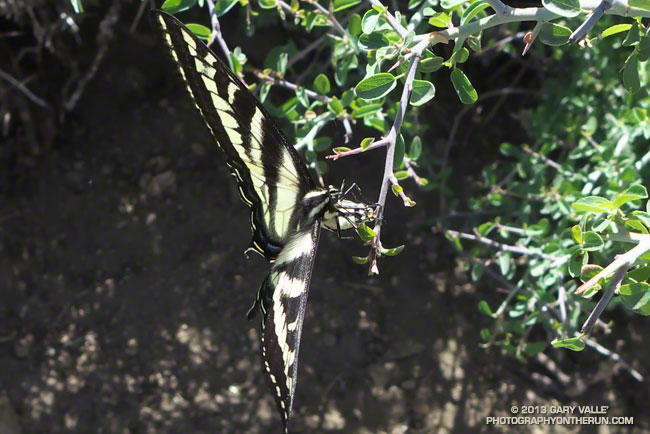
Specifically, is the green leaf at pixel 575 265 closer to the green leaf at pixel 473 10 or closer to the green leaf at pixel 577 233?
the green leaf at pixel 577 233

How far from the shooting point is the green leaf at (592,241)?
1.33m

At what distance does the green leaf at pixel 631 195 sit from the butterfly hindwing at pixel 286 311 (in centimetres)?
71

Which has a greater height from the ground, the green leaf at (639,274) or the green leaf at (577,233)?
the green leaf at (577,233)

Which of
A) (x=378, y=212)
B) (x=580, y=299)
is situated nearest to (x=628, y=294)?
(x=378, y=212)

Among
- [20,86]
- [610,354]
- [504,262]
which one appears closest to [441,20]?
[504,262]

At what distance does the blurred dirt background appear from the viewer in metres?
2.47

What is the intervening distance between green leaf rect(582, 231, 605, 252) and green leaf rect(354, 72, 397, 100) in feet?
1.71

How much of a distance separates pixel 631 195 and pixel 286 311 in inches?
35.0

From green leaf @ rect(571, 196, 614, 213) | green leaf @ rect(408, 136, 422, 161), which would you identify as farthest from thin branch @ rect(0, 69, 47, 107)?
green leaf @ rect(571, 196, 614, 213)

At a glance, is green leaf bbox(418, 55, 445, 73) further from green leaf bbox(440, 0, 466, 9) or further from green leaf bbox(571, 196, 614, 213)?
green leaf bbox(571, 196, 614, 213)

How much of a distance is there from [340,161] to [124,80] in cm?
103

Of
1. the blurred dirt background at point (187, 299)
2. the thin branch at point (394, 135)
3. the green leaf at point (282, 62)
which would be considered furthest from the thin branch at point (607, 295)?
the blurred dirt background at point (187, 299)

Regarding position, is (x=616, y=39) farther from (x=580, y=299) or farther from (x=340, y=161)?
(x=340, y=161)

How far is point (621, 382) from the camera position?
2605 mm
